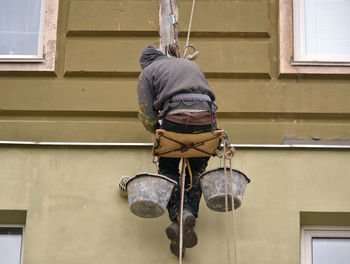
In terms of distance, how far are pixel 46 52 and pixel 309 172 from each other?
8.67ft

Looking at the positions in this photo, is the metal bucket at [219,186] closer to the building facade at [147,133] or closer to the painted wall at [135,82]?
the building facade at [147,133]

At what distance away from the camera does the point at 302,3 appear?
28.8 feet

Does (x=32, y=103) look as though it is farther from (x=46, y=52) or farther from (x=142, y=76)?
(x=142, y=76)

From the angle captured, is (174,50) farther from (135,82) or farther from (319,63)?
(319,63)

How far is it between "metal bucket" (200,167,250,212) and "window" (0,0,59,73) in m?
A: 2.00

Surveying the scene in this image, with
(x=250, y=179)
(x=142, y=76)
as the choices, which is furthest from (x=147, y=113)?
(x=250, y=179)

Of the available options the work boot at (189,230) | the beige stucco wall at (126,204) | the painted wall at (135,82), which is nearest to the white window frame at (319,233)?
the beige stucco wall at (126,204)

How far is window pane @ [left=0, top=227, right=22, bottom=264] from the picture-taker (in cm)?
805

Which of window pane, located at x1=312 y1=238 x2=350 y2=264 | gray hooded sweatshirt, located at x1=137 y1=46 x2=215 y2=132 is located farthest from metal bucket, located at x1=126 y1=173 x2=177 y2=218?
window pane, located at x1=312 y1=238 x2=350 y2=264

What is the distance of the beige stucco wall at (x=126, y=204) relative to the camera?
25.4 feet

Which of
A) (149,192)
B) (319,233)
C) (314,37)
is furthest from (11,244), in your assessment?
(314,37)

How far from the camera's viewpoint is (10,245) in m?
8.12

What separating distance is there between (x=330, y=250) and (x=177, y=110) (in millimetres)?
2007

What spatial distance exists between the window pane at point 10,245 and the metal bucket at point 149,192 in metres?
1.37
